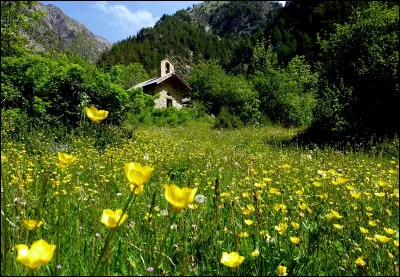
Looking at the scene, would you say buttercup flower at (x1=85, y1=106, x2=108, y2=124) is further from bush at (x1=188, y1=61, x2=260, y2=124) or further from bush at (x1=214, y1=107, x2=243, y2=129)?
bush at (x1=188, y1=61, x2=260, y2=124)

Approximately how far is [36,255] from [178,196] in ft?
1.32

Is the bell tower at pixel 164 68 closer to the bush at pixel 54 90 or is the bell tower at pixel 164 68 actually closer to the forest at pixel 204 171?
the forest at pixel 204 171

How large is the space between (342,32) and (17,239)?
10.4 metres

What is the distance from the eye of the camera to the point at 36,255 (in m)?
0.90

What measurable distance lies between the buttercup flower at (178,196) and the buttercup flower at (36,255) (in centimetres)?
33

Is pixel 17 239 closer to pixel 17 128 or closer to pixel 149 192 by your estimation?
pixel 149 192

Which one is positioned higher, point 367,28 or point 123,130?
point 367,28

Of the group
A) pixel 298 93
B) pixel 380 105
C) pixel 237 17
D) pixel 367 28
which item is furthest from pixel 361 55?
pixel 237 17

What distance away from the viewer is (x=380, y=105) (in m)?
8.52

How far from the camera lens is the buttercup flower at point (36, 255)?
0.87 meters

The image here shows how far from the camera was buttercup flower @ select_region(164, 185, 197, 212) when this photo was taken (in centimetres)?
101

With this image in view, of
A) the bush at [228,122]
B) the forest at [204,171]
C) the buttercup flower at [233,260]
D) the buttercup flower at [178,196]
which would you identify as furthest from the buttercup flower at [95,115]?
the bush at [228,122]

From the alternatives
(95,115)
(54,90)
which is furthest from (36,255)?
(54,90)

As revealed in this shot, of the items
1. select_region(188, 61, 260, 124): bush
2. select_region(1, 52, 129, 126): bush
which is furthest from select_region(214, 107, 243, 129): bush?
select_region(1, 52, 129, 126): bush
